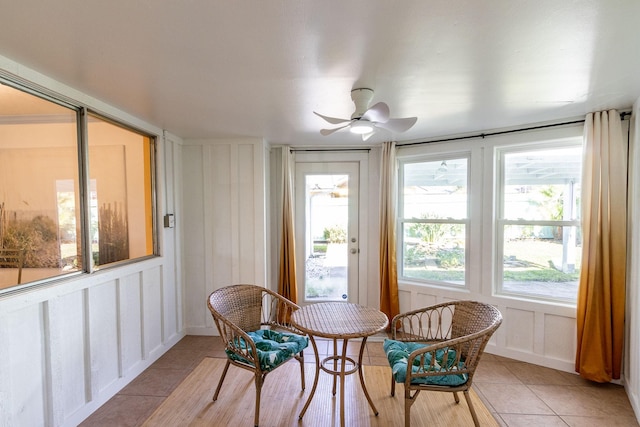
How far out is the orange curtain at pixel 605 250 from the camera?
2238mm

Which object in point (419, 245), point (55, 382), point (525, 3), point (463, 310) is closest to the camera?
point (525, 3)

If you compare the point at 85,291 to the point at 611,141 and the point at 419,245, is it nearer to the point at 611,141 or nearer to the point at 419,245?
the point at 419,245

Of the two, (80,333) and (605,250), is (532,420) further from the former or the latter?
(80,333)

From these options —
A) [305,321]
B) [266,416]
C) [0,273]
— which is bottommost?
[266,416]

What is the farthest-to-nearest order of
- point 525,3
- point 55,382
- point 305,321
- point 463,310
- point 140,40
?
point 463,310, point 305,321, point 55,382, point 140,40, point 525,3

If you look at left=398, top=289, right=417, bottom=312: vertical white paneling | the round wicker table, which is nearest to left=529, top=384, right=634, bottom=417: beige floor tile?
left=398, top=289, right=417, bottom=312: vertical white paneling

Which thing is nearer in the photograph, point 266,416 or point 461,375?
point 461,375

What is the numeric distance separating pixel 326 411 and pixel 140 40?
2.47 meters

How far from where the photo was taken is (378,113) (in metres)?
1.73

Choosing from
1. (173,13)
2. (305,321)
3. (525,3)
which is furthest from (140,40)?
(305,321)

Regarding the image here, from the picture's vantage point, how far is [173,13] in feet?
3.74

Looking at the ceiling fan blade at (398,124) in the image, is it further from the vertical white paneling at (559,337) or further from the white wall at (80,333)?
the vertical white paneling at (559,337)

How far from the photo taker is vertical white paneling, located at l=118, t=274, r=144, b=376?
2303mm

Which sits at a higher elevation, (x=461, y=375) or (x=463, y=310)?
(x=463, y=310)
